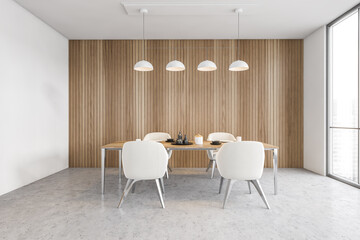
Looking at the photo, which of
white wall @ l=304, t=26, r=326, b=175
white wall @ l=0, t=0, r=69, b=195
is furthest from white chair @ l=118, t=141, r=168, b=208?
white wall @ l=304, t=26, r=326, b=175

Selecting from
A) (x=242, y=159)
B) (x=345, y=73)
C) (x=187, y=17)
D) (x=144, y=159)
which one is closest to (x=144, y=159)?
(x=144, y=159)

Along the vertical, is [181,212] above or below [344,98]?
below

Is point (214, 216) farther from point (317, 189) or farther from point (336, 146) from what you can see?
point (336, 146)

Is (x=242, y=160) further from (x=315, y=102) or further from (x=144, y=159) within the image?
(x=315, y=102)

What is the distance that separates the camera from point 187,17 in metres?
3.76

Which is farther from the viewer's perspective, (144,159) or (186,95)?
(186,95)

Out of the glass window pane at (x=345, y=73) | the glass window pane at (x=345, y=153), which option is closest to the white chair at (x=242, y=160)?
the glass window pane at (x=345, y=153)

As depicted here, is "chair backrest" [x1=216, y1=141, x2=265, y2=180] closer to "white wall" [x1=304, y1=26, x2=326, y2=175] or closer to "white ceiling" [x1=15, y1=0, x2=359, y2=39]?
"white ceiling" [x1=15, y1=0, x2=359, y2=39]

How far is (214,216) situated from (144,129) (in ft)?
9.43

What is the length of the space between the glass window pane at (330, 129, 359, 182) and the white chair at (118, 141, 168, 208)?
10.5 feet

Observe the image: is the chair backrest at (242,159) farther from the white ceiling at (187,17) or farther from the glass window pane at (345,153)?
the white ceiling at (187,17)

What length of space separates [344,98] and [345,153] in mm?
964

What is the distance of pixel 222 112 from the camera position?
15.6 ft

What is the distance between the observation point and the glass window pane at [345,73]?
3432mm
